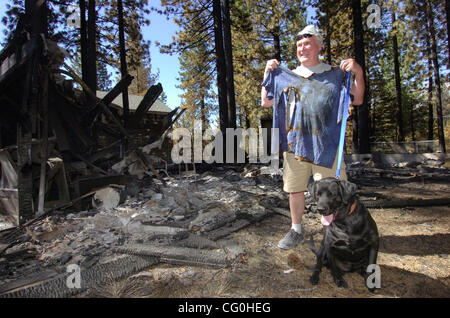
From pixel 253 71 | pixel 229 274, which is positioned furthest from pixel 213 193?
pixel 253 71

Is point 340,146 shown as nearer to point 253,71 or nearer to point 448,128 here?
point 253,71

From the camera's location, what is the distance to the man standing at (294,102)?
2.63 m

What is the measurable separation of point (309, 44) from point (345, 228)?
1.95 meters

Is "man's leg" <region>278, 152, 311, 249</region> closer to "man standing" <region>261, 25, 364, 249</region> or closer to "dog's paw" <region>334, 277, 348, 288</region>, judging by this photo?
"man standing" <region>261, 25, 364, 249</region>

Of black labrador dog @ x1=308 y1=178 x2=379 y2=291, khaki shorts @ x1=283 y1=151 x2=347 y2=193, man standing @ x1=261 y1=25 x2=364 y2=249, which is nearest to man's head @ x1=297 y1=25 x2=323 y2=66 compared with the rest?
man standing @ x1=261 y1=25 x2=364 y2=249

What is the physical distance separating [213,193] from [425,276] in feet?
14.1

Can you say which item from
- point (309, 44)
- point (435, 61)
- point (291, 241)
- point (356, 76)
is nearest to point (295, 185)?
point (291, 241)

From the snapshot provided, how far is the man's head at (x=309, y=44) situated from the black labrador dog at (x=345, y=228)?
144cm

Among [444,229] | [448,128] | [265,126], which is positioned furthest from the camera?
[448,128]

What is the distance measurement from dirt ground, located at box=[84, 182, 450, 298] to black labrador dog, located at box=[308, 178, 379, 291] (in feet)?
0.77

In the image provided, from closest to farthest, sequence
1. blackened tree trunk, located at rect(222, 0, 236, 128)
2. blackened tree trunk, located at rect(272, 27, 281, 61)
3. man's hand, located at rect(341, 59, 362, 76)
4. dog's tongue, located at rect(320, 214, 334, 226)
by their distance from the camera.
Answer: dog's tongue, located at rect(320, 214, 334, 226), man's hand, located at rect(341, 59, 362, 76), blackened tree trunk, located at rect(222, 0, 236, 128), blackened tree trunk, located at rect(272, 27, 281, 61)

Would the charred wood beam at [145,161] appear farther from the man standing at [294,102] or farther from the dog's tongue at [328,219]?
the dog's tongue at [328,219]

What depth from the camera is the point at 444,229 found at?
353 centimetres

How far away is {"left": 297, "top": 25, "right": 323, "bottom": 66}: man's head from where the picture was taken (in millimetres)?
2725
